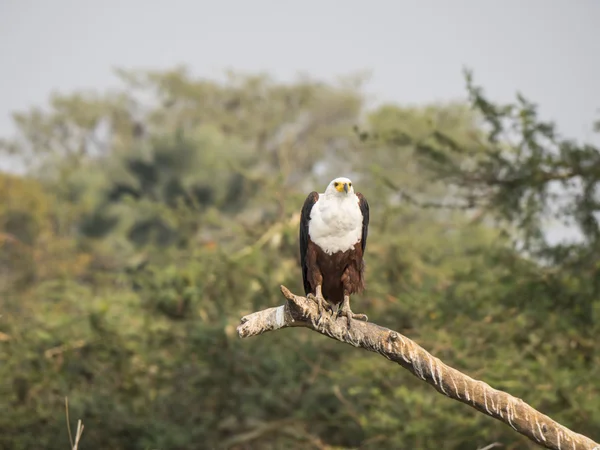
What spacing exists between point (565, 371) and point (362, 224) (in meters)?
3.23

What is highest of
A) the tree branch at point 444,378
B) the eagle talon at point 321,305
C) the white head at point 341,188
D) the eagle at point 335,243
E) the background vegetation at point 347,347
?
the background vegetation at point 347,347

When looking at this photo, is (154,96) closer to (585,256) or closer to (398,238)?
(398,238)

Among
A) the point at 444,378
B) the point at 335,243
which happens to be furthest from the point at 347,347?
the point at 444,378

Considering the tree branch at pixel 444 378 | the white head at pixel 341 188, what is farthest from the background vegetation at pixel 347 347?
the tree branch at pixel 444 378

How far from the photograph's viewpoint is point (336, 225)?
4691mm

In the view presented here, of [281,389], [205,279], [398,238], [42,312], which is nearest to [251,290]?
[205,279]

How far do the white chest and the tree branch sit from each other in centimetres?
82

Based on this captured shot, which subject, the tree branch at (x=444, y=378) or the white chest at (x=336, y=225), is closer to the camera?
the tree branch at (x=444, y=378)

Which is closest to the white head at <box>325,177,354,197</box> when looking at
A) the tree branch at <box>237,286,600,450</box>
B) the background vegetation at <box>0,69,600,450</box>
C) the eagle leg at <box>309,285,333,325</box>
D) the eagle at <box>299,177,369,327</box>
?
the eagle at <box>299,177,369,327</box>

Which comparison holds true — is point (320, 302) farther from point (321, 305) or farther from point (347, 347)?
point (347, 347)

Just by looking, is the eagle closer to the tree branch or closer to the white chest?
the white chest

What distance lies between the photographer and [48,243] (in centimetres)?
2119

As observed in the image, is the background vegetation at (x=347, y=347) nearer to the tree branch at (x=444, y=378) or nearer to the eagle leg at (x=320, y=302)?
the eagle leg at (x=320, y=302)

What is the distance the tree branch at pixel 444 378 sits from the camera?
3566mm
